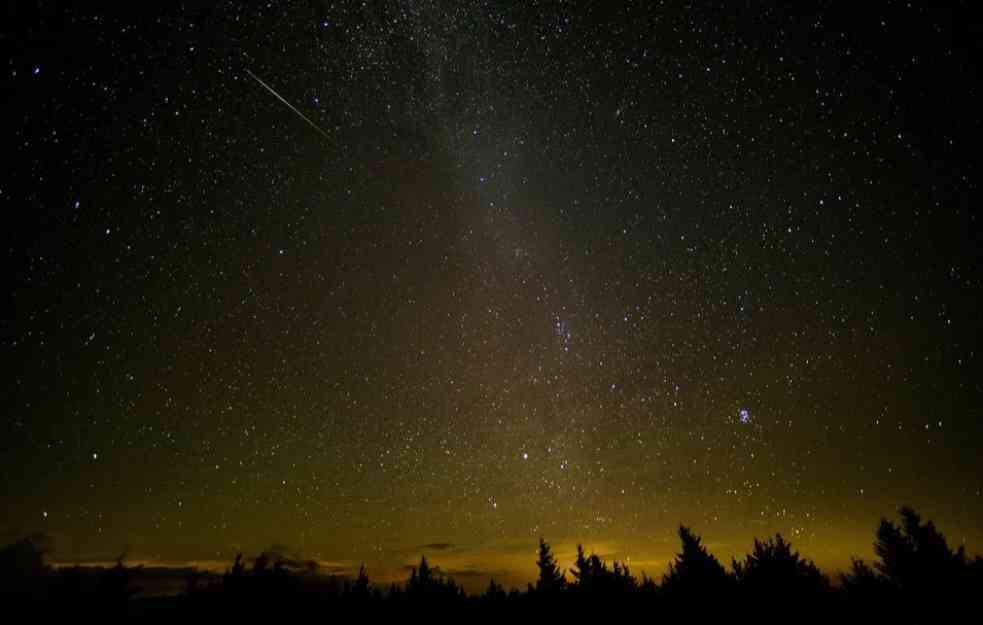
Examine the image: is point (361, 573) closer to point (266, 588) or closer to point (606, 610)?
point (266, 588)

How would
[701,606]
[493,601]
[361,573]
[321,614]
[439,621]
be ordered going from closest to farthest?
[701,606] < [439,621] < [493,601] < [321,614] < [361,573]

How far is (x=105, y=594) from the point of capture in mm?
29766

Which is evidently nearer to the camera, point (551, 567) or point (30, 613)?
point (30, 613)

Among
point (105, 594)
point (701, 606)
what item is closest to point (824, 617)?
point (701, 606)

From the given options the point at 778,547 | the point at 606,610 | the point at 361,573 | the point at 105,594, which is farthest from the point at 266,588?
the point at 778,547

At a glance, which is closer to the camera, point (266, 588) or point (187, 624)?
point (187, 624)

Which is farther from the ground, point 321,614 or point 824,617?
point 824,617

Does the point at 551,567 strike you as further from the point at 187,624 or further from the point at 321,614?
the point at 187,624

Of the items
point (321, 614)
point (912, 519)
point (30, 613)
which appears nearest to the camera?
point (912, 519)

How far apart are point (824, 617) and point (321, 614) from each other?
4408 centimetres

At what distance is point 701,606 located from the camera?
22.2 meters

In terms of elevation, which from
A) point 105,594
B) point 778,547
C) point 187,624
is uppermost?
point 778,547

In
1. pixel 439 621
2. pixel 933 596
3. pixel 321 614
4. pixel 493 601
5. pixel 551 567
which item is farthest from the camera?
pixel 321 614

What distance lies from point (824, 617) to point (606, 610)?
42.2ft
